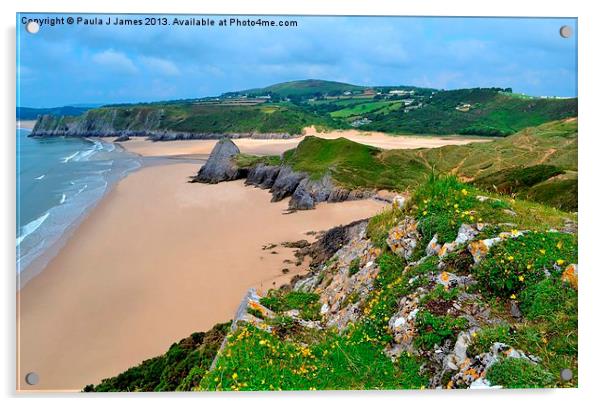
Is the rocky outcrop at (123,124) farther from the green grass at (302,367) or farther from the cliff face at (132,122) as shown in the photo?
the green grass at (302,367)

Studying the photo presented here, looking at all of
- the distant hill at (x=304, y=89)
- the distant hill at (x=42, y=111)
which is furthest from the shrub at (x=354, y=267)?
the distant hill at (x=42, y=111)

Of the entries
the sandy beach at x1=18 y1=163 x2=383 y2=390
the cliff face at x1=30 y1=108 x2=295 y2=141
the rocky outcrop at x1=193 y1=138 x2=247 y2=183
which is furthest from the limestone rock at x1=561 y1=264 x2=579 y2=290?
the rocky outcrop at x1=193 y1=138 x2=247 y2=183

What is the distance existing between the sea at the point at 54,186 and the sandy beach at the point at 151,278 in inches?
22.4

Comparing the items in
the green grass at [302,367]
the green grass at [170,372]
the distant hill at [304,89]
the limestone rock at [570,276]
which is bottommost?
the green grass at [170,372]

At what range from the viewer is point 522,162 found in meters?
7.05

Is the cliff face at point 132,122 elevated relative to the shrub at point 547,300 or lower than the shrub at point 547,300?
elevated

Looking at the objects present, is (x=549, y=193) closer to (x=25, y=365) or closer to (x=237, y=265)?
(x=237, y=265)

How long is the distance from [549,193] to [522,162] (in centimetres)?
105

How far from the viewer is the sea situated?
607 cm

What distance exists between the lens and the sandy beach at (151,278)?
18.4 ft

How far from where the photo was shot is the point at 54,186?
14.4 metres

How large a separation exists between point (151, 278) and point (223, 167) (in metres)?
3.36
